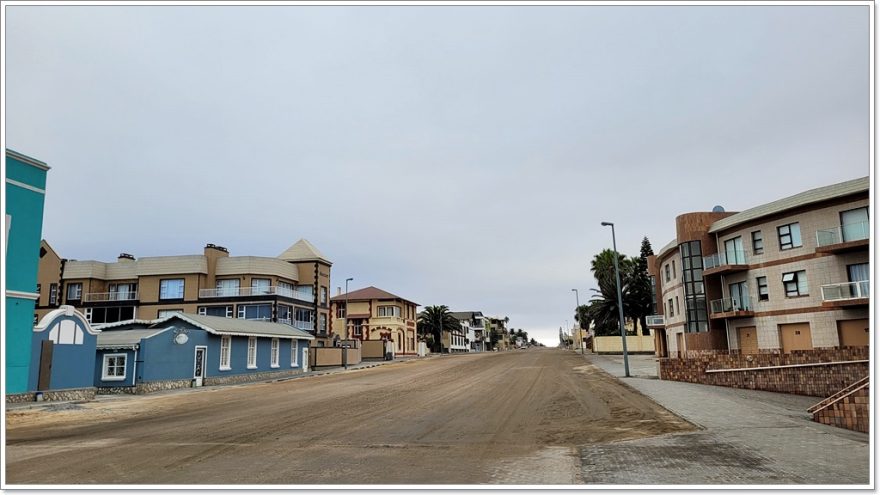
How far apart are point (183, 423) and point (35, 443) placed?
350 cm

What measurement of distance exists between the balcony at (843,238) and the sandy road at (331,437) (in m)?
16.4

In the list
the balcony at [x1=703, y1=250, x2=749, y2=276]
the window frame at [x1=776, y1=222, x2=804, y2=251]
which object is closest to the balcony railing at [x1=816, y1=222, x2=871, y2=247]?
the window frame at [x1=776, y1=222, x2=804, y2=251]

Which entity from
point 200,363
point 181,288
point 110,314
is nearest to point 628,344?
point 181,288

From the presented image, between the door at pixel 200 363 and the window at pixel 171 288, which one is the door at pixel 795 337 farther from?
the window at pixel 171 288

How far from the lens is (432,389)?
78.2 feet

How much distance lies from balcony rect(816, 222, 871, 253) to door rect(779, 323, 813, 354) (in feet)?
14.8

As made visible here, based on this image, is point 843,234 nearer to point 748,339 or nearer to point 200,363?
point 748,339

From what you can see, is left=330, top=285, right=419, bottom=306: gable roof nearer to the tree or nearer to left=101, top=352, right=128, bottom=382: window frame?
the tree

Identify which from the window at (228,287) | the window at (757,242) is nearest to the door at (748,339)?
the window at (757,242)

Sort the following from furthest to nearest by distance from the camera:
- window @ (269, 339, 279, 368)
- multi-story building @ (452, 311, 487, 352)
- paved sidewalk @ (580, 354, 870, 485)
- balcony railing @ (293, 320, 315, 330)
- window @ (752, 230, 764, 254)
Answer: multi-story building @ (452, 311, 487, 352)
balcony railing @ (293, 320, 315, 330)
window @ (269, 339, 279, 368)
window @ (752, 230, 764, 254)
paved sidewalk @ (580, 354, 870, 485)

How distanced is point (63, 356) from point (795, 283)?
37158 millimetres

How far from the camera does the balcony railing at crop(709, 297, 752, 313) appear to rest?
3416 cm

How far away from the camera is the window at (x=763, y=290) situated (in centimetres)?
3269

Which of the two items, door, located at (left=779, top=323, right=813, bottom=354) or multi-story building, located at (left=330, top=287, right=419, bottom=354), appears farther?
multi-story building, located at (left=330, top=287, right=419, bottom=354)
